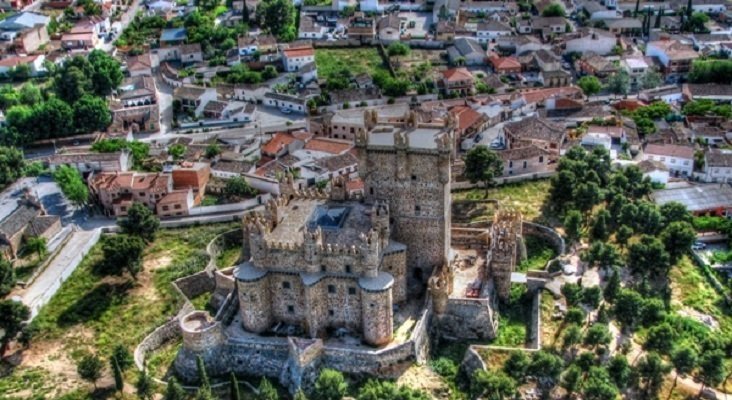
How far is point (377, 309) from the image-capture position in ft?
188

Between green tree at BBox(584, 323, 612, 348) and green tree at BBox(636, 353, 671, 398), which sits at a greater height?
green tree at BBox(584, 323, 612, 348)

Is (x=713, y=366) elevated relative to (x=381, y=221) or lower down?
lower down

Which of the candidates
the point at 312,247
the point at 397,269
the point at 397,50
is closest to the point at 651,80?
the point at 397,50

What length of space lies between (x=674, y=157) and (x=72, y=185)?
76.3 metres

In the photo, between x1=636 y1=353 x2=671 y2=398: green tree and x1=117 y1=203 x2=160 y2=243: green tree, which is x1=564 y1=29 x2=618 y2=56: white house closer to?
x1=117 y1=203 x2=160 y2=243: green tree

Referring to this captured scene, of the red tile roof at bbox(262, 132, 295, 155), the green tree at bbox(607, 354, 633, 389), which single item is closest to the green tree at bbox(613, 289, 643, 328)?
the green tree at bbox(607, 354, 633, 389)

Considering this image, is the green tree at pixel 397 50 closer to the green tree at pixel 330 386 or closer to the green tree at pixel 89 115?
the green tree at pixel 89 115

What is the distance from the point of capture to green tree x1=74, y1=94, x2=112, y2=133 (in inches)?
4318

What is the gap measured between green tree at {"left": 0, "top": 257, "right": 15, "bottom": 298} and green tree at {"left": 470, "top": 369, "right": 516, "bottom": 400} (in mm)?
46887

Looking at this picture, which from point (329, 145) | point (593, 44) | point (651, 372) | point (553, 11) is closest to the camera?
point (651, 372)

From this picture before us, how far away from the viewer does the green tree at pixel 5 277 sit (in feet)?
232

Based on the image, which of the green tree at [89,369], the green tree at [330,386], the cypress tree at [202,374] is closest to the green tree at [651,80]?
the green tree at [330,386]

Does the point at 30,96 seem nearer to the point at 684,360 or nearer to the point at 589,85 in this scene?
the point at 589,85

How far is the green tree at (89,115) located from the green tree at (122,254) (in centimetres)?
4267
